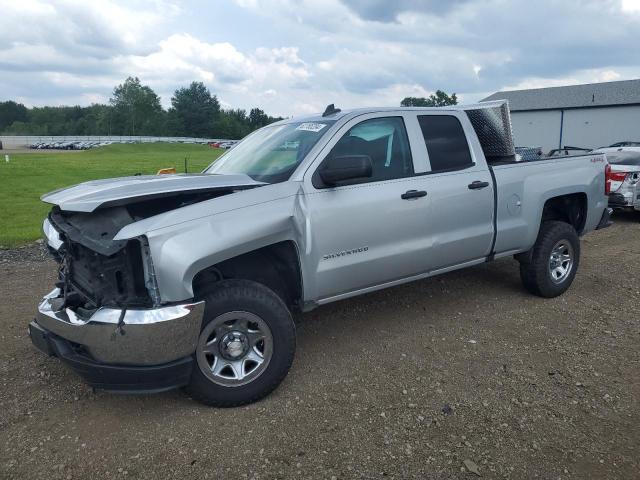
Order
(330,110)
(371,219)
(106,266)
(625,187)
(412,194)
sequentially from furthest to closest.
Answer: (625,187), (330,110), (412,194), (371,219), (106,266)

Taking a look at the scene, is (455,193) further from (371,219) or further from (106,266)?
(106,266)

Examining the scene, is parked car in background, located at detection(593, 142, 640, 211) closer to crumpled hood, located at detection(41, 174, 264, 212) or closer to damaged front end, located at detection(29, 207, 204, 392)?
crumpled hood, located at detection(41, 174, 264, 212)

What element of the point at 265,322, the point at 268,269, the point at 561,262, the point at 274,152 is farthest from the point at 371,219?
the point at 561,262

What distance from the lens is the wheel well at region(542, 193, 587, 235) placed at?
19.3ft

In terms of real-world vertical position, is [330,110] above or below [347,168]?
above

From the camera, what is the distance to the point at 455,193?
4.64 meters

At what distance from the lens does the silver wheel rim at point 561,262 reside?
5660 millimetres

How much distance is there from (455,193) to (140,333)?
287 centimetres

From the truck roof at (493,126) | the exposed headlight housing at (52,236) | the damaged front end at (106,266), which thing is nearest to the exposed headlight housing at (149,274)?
the damaged front end at (106,266)

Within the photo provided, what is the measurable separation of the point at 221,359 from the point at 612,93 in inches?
2007

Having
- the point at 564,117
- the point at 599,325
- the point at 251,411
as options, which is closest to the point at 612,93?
the point at 564,117

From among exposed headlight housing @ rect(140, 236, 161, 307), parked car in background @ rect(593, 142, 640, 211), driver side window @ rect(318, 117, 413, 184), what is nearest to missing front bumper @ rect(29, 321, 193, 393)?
exposed headlight housing @ rect(140, 236, 161, 307)

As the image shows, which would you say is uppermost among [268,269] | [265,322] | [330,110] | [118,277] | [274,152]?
[330,110]

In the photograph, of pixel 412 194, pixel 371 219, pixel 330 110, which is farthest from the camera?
pixel 330 110
